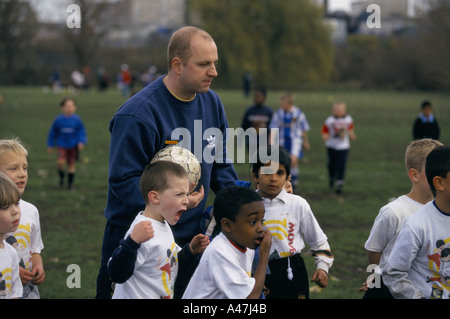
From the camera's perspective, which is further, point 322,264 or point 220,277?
point 322,264

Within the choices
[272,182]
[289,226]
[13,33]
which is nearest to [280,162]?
[272,182]

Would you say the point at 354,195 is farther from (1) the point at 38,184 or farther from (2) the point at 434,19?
(2) the point at 434,19

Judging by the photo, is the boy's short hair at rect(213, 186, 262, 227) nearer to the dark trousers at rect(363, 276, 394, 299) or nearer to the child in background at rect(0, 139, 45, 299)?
the dark trousers at rect(363, 276, 394, 299)

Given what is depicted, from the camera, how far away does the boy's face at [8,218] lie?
385 cm

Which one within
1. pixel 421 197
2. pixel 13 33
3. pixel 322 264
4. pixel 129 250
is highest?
pixel 13 33

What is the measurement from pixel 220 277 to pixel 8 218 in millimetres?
1417

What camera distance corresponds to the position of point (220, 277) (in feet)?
11.3

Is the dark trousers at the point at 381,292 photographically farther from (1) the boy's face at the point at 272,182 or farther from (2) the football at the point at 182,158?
(2) the football at the point at 182,158

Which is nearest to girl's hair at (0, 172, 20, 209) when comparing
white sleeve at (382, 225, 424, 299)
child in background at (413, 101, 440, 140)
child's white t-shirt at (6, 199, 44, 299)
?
child's white t-shirt at (6, 199, 44, 299)

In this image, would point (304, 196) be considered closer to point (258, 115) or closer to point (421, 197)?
point (258, 115)

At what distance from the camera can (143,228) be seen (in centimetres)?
336

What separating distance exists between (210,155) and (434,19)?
1249 inches

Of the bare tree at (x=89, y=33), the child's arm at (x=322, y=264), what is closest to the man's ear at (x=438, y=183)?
the child's arm at (x=322, y=264)

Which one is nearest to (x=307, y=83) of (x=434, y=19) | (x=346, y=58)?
(x=346, y=58)
